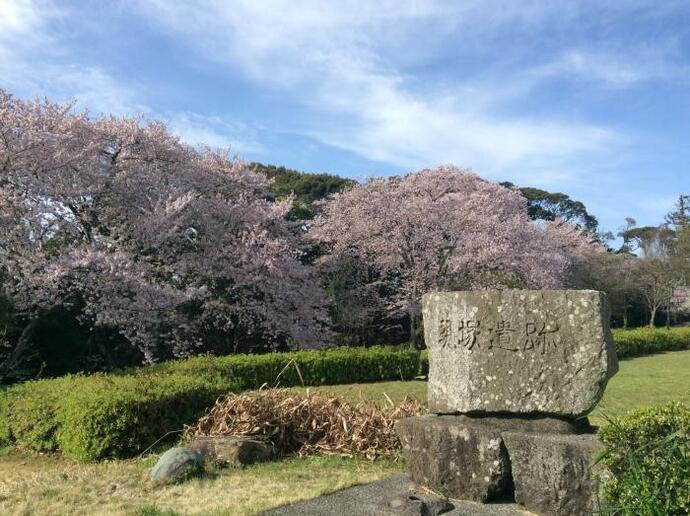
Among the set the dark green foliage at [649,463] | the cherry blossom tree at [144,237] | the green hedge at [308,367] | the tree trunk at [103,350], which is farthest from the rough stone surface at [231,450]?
the tree trunk at [103,350]

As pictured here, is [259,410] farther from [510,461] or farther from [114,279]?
[114,279]

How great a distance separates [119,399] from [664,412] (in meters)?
5.82

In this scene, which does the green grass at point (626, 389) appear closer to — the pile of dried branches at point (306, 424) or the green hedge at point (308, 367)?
the green hedge at point (308, 367)

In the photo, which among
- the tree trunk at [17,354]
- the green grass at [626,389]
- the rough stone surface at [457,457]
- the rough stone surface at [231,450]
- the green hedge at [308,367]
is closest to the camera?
the rough stone surface at [457,457]

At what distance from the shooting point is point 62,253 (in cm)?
1316

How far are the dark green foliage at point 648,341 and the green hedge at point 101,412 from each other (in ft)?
52.6

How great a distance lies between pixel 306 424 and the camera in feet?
24.3

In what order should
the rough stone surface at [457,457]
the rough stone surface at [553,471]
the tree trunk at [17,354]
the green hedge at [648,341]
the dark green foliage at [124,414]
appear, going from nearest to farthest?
1. the rough stone surface at [553,471]
2. the rough stone surface at [457,457]
3. the dark green foliage at [124,414]
4. the tree trunk at [17,354]
5. the green hedge at [648,341]

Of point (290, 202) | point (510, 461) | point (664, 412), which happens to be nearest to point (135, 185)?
point (290, 202)

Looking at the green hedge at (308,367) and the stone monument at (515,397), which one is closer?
the stone monument at (515,397)

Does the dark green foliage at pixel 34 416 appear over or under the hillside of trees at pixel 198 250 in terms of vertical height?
under

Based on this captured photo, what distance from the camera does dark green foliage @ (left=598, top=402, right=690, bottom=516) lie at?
2814 mm

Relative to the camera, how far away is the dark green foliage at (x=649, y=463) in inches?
111

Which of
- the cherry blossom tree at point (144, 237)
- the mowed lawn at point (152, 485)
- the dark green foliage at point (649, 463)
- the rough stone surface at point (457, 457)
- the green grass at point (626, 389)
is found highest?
the cherry blossom tree at point (144, 237)
